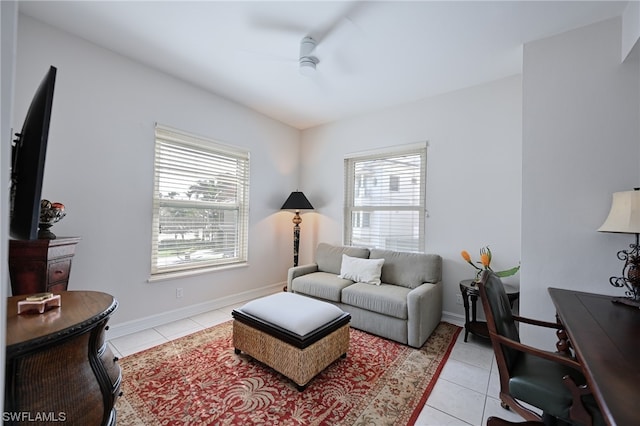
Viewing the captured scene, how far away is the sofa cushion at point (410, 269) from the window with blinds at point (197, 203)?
2.02m

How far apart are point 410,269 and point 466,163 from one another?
4.59ft

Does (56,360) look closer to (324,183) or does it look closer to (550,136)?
(550,136)

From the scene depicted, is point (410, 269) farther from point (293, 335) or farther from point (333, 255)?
point (293, 335)

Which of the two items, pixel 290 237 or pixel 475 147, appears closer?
pixel 475 147

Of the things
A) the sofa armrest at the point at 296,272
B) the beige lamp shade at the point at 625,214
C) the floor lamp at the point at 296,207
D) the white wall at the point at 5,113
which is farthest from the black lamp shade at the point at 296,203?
the white wall at the point at 5,113

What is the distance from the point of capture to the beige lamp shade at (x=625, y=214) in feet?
4.99

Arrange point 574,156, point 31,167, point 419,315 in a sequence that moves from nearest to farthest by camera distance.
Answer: point 31,167 < point 574,156 < point 419,315

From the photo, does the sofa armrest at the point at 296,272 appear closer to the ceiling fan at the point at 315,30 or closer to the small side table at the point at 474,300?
the small side table at the point at 474,300

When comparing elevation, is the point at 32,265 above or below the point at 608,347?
above

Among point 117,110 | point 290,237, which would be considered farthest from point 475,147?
point 117,110

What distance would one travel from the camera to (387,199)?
3.70 m

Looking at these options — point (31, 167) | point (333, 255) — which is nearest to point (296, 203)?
point (333, 255)

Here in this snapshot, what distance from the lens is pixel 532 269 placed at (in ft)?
7.04

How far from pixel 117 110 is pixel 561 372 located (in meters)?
3.91
